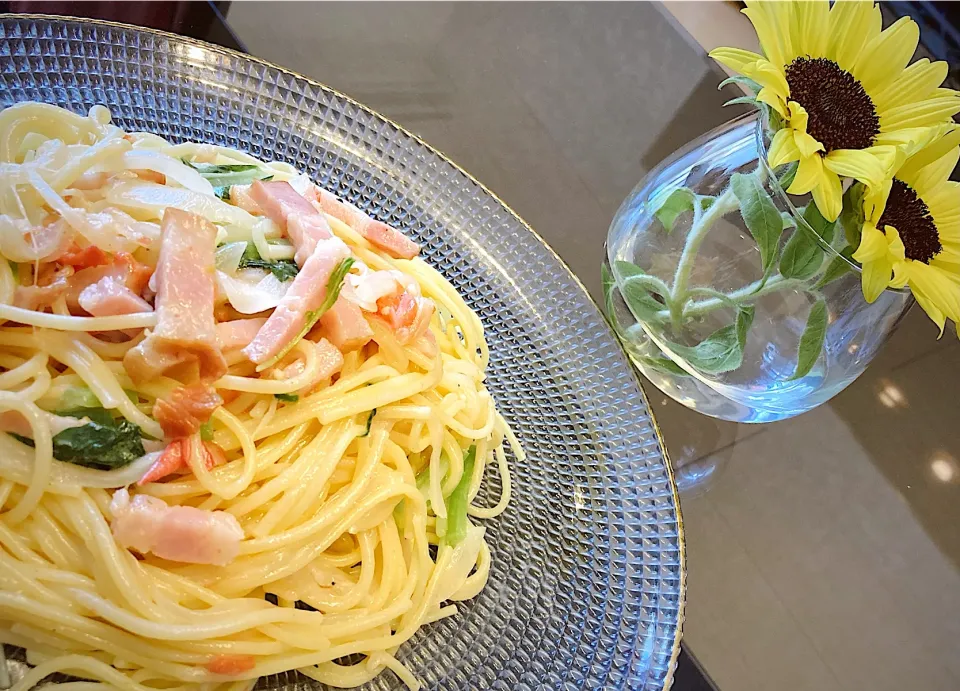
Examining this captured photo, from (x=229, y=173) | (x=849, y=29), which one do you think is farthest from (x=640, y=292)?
(x=229, y=173)

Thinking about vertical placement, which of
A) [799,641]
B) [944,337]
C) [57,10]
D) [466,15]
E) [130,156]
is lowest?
[57,10]

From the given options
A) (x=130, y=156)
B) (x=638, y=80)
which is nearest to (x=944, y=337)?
(x=638, y=80)

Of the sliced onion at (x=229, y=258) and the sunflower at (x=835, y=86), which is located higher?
the sunflower at (x=835, y=86)

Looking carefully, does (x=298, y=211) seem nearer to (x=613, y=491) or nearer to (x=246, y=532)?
(x=246, y=532)

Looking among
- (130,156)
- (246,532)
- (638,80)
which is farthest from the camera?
(638,80)

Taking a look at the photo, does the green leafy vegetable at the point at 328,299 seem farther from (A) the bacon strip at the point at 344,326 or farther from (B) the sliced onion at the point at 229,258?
(B) the sliced onion at the point at 229,258

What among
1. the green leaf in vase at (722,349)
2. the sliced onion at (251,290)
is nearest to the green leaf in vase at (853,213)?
the green leaf in vase at (722,349)
